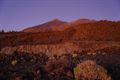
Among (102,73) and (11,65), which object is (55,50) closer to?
(11,65)

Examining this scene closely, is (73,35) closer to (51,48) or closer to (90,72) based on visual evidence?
(51,48)

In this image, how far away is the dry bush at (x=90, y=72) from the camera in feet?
42.7

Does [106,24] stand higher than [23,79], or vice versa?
[106,24]

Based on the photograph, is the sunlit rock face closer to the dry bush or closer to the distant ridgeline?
the distant ridgeline

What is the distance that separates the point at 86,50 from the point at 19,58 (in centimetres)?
660

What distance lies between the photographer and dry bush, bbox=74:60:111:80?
42.7 ft

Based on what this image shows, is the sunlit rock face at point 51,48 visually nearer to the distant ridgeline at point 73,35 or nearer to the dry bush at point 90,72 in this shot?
the distant ridgeline at point 73,35

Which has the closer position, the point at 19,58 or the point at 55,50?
the point at 19,58

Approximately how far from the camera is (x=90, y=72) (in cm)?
1314

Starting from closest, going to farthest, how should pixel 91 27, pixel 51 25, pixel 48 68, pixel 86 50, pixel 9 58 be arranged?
pixel 48 68
pixel 9 58
pixel 86 50
pixel 91 27
pixel 51 25

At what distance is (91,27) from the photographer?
28281 mm

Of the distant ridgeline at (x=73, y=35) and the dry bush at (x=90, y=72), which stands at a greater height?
the distant ridgeline at (x=73, y=35)

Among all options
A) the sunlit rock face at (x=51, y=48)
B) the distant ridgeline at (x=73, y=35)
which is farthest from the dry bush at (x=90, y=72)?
the distant ridgeline at (x=73, y=35)

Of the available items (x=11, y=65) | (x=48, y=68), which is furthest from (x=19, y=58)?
(x=48, y=68)
